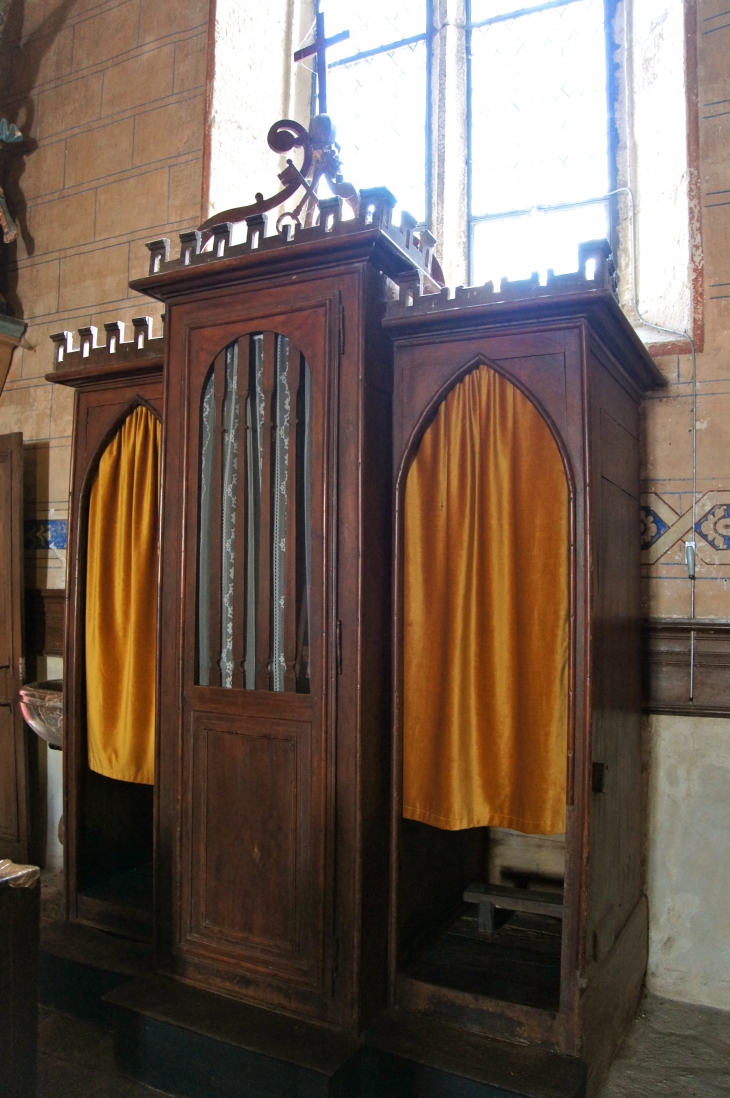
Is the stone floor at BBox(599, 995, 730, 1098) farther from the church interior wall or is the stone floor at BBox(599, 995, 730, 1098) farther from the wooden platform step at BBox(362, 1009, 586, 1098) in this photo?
the wooden platform step at BBox(362, 1009, 586, 1098)

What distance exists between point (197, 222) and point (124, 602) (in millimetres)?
1983

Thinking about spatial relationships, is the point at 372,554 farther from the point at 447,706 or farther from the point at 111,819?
the point at 111,819

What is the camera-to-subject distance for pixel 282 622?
2.50 m

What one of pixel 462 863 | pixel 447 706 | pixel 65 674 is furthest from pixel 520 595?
pixel 65 674

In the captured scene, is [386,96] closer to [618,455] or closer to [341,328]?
[341,328]

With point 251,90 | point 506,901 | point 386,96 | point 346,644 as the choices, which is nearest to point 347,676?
point 346,644

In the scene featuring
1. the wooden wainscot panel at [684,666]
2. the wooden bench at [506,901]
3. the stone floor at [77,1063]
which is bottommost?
the stone floor at [77,1063]

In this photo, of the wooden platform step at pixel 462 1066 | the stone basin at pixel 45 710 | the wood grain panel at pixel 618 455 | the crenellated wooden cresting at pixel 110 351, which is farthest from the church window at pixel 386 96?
the wooden platform step at pixel 462 1066

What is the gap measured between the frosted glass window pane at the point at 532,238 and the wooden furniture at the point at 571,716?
1.04m

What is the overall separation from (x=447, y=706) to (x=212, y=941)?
994 mm

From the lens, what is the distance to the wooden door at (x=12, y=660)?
163 inches

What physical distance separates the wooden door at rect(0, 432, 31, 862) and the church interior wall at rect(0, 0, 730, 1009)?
0.71ft

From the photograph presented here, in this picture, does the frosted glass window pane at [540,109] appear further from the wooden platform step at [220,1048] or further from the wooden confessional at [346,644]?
the wooden platform step at [220,1048]

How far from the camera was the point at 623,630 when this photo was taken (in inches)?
104
